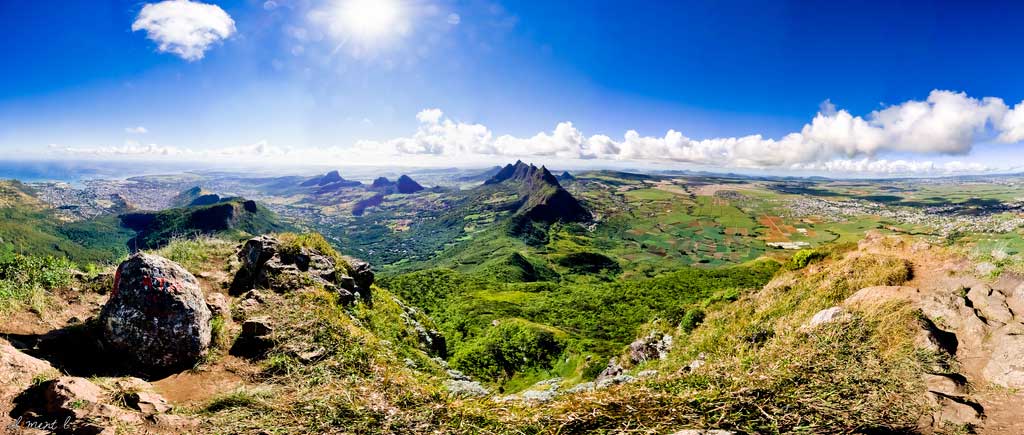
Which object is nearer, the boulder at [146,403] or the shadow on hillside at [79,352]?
the boulder at [146,403]

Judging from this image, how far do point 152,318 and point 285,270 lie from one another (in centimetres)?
667

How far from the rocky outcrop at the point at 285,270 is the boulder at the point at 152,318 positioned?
5061mm

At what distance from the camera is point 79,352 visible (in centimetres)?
896

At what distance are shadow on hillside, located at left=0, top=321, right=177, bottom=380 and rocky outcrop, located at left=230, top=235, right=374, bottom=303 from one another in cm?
531

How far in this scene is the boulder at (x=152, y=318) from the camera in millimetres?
8977

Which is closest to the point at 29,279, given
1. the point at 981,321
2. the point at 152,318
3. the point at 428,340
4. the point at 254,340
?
the point at 152,318

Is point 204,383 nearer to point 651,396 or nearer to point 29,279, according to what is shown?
point 29,279

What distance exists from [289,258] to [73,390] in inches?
434

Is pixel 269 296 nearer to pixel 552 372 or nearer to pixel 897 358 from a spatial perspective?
pixel 897 358

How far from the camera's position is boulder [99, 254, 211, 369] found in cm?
898

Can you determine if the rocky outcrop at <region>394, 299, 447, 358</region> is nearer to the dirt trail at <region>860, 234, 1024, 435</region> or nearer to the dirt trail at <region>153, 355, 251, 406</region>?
the dirt trail at <region>153, 355, 251, 406</region>

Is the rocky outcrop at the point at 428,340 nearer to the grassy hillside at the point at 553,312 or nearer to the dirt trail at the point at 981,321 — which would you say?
the grassy hillside at the point at 553,312

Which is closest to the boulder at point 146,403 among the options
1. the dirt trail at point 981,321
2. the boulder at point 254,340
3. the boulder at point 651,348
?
the boulder at point 254,340

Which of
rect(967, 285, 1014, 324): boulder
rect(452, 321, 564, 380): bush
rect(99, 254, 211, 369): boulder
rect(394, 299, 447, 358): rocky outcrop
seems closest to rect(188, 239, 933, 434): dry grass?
rect(967, 285, 1014, 324): boulder
